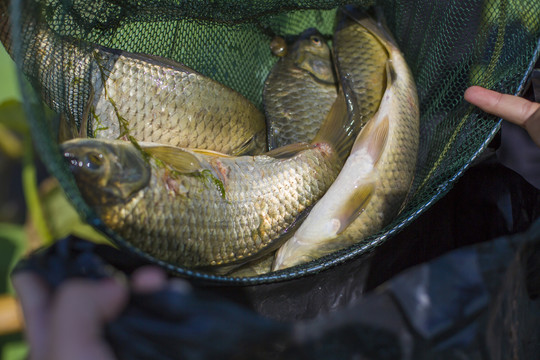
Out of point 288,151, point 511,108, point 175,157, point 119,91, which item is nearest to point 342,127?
point 288,151

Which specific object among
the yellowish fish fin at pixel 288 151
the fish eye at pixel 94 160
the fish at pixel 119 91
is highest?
the fish at pixel 119 91

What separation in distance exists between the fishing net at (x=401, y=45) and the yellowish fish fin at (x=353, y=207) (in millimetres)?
155

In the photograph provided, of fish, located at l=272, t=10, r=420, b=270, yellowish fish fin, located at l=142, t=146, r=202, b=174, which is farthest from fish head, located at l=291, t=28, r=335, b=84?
yellowish fish fin, located at l=142, t=146, r=202, b=174

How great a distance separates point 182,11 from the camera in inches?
75.9

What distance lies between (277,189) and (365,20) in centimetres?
97

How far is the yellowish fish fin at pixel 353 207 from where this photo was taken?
170 centimetres

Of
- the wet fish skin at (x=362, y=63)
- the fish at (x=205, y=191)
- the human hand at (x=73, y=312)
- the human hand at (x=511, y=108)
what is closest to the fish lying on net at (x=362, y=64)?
the wet fish skin at (x=362, y=63)

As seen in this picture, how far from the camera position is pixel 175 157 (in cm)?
149

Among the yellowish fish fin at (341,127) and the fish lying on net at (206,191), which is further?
the yellowish fish fin at (341,127)

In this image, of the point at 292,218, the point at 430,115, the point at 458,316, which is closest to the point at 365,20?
the point at 430,115

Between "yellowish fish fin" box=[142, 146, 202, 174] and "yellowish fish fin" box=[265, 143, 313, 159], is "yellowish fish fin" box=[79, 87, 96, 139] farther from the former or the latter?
"yellowish fish fin" box=[265, 143, 313, 159]

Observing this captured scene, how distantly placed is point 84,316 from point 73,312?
0.06 ft

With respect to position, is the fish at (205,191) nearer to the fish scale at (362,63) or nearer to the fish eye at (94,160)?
the fish eye at (94,160)

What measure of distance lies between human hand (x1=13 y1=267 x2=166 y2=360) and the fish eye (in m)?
0.48
